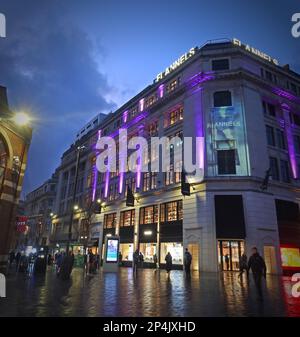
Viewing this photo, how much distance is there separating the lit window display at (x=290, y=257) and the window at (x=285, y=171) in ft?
24.3

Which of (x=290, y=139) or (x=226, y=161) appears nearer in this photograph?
(x=226, y=161)

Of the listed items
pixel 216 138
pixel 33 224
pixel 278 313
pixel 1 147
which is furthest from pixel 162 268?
pixel 33 224

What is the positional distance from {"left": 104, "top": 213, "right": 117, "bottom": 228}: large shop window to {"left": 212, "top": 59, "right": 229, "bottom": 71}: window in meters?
24.8

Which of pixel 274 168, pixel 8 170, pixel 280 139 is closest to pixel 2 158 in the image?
pixel 8 170

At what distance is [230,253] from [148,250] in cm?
1127

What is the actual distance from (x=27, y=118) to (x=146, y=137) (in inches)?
969

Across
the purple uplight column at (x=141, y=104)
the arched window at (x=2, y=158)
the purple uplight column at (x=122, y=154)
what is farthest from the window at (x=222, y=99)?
the arched window at (x=2, y=158)

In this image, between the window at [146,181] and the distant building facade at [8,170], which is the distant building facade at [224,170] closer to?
the window at [146,181]

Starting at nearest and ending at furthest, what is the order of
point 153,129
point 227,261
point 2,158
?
1. point 2,158
2. point 227,261
3. point 153,129

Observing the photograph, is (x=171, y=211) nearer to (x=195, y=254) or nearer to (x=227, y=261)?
(x=195, y=254)

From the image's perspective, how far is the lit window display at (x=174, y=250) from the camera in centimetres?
2902

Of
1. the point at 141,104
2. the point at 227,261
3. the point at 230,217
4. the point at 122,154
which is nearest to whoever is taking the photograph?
the point at 227,261

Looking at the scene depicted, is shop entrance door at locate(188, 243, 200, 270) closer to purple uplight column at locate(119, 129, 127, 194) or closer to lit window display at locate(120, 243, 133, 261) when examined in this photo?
lit window display at locate(120, 243, 133, 261)

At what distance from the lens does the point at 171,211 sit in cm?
3116
